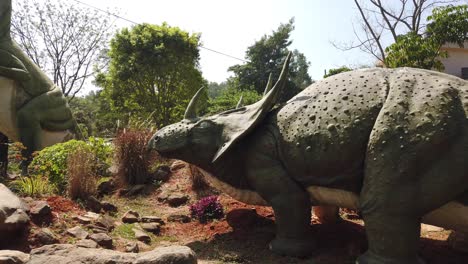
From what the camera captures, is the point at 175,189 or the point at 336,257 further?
the point at 175,189

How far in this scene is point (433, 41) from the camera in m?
11.7

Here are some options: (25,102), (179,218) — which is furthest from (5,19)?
Result: (179,218)

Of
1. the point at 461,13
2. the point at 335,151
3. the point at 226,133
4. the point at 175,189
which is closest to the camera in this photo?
the point at 335,151

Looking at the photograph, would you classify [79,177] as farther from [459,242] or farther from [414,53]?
[414,53]

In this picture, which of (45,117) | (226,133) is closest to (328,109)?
(226,133)

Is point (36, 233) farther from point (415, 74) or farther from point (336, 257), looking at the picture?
point (415, 74)

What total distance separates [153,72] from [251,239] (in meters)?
11.5

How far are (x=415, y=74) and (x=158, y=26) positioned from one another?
1266cm

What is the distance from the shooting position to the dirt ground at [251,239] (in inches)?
153

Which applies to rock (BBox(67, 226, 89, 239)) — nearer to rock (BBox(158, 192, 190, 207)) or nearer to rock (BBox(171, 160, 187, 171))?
rock (BBox(158, 192, 190, 207))

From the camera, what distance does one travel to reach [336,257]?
12.7ft

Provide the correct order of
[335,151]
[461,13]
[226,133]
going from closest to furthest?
[335,151]
[226,133]
[461,13]

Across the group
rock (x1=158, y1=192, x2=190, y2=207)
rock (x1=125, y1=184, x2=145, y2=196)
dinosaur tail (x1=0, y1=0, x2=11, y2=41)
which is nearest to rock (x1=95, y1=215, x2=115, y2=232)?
rock (x1=158, y1=192, x2=190, y2=207)

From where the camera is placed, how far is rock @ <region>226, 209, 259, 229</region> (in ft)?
15.8
